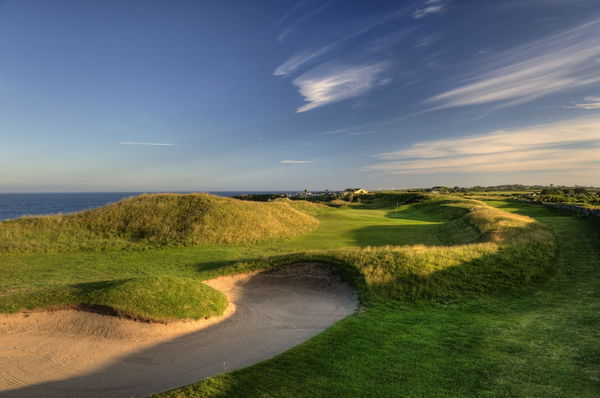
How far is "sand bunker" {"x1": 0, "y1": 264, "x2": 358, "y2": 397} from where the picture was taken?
28.9 ft

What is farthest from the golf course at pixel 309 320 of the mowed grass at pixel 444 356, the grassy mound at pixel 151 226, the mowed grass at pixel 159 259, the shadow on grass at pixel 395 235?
the shadow on grass at pixel 395 235

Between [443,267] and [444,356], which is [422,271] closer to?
[443,267]

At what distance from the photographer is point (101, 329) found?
11758 mm

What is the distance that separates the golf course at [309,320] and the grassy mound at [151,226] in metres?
1.65

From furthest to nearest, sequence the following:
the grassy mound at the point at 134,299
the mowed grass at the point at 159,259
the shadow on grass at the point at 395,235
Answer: the shadow on grass at the point at 395,235 < the mowed grass at the point at 159,259 < the grassy mound at the point at 134,299

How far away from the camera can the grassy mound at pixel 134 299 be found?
1250 centimetres

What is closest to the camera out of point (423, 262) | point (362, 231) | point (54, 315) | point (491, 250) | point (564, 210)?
point (54, 315)

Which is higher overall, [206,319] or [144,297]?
[144,297]

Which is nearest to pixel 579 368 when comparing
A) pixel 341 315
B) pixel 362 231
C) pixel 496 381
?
pixel 496 381

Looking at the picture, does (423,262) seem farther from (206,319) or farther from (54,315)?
(54,315)

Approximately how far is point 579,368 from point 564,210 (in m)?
39.9

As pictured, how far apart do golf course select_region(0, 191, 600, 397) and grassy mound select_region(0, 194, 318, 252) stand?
5.42ft

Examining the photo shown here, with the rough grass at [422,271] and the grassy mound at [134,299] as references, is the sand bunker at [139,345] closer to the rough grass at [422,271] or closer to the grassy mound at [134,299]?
the grassy mound at [134,299]

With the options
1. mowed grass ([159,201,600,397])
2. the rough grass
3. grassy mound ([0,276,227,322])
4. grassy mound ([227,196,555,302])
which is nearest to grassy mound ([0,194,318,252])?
the rough grass
